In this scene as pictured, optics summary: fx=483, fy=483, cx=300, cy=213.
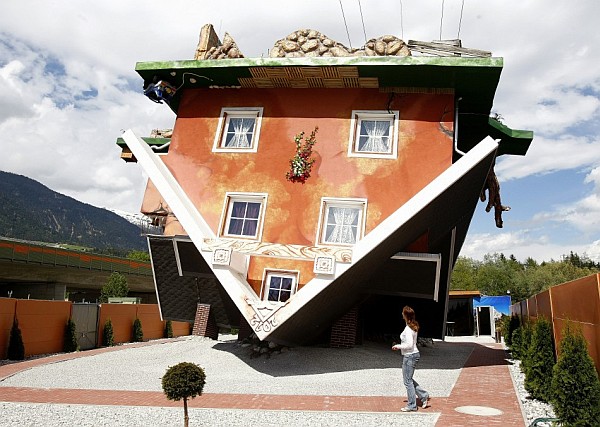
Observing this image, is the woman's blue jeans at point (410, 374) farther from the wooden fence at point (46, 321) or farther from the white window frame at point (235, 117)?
the wooden fence at point (46, 321)

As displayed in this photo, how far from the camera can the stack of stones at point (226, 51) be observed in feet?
56.4

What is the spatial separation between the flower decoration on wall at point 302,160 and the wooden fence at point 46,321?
12408mm

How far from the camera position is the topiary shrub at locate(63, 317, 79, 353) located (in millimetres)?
21469

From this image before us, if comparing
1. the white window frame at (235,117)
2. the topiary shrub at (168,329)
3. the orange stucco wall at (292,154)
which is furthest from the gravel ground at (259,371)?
the topiary shrub at (168,329)

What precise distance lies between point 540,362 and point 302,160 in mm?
8924

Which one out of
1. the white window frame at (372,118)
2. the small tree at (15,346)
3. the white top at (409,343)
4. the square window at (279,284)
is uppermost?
the white window frame at (372,118)

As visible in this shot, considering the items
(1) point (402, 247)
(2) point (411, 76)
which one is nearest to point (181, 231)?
(1) point (402, 247)

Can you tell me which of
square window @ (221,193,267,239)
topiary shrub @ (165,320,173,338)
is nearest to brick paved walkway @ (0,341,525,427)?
square window @ (221,193,267,239)

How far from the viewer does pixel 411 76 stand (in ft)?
50.1

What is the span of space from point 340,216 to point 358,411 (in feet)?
22.7

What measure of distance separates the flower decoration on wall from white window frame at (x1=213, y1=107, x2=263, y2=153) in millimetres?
1506

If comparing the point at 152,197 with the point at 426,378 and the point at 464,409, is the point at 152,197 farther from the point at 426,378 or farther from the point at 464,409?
the point at 464,409

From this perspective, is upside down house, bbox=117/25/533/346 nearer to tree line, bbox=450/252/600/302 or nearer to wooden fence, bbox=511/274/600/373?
wooden fence, bbox=511/274/600/373

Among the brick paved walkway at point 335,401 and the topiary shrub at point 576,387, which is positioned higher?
the topiary shrub at point 576,387
